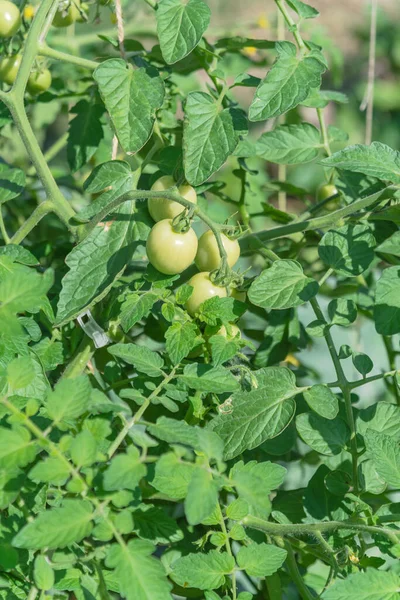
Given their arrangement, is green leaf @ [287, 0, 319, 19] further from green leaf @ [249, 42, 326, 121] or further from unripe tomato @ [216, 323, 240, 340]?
unripe tomato @ [216, 323, 240, 340]

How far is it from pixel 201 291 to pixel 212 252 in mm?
58

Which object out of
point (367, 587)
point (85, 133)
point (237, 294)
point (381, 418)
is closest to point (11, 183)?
point (85, 133)

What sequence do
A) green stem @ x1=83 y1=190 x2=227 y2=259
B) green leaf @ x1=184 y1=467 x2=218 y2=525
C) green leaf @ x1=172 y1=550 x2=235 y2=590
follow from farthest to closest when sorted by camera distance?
green stem @ x1=83 y1=190 x2=227 y2=259, green leaf @ x1=172 y1=550 x2=235 y2=590, green leaf @ x1=184 y1=467 x2=218 y2=525

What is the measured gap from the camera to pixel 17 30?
1060mm

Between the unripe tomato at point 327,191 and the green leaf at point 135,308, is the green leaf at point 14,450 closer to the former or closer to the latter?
the green leaf at point 135,308

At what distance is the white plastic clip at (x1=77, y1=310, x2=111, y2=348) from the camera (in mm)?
862

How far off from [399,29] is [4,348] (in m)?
3.99

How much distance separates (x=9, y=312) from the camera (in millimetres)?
599

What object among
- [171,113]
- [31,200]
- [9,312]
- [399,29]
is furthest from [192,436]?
[399,29]

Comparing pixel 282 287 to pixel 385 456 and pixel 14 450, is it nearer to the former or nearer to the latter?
pixel 385 456

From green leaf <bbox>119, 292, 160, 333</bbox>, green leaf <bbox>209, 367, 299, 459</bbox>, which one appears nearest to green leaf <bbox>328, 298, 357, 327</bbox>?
green leaf <bbox>209, 367, 299, 459</bbox>

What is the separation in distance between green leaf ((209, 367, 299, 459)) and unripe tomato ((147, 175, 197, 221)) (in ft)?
0.71

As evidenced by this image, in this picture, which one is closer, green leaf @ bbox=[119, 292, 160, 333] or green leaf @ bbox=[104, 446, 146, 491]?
green leaf @ bbox=[104, 446, 146, 491]

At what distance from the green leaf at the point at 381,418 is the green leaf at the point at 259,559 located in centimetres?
20
